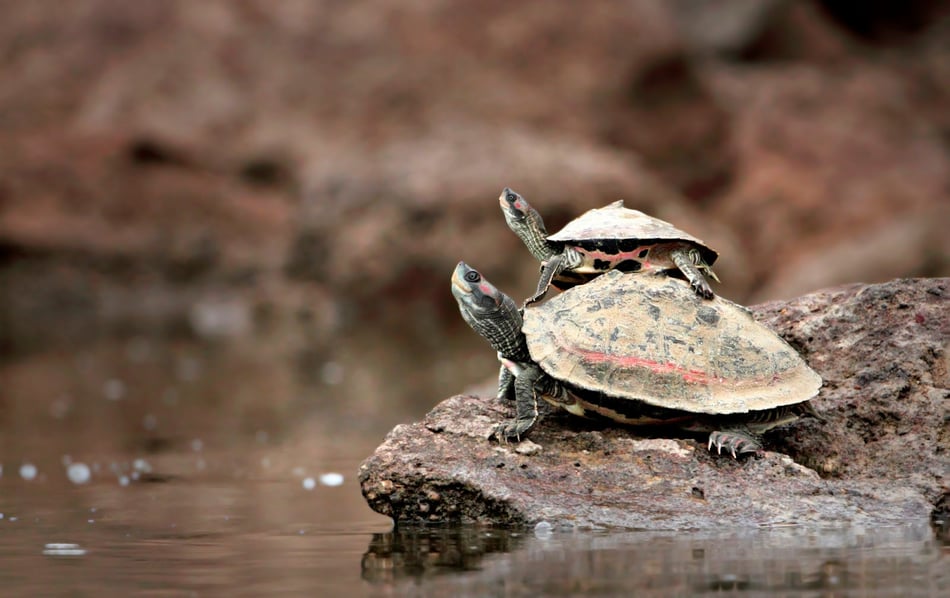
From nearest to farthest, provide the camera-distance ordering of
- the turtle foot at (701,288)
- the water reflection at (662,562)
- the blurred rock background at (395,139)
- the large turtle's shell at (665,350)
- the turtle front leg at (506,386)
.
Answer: the water reflection at (662,562) → the large turtle's shell at (665,350) → the turtle foot at (701,288) → the turtle front leg at (506,386) → the blurred rock background at (395,139)

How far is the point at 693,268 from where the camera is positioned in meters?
5.31

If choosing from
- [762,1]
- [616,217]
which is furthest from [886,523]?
[762,1]

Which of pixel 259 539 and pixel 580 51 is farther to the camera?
pixel 580 51

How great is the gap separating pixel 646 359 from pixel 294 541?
163 cm

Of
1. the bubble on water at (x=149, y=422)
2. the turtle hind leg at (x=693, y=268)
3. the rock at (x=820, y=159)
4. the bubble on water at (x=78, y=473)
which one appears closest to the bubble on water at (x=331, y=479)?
the bubble on water at (x=78, y=473)

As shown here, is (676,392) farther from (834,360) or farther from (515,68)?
(515,68)

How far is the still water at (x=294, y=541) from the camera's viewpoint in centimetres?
360

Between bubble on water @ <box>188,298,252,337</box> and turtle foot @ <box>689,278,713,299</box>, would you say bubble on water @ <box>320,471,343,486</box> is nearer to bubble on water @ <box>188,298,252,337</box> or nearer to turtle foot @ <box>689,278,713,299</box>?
turtle foot @ <box>689,278,713,299</box>

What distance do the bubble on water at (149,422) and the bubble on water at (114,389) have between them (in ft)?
4.90

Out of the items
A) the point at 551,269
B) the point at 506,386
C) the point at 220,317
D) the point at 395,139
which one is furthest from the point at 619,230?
the point at 395,139

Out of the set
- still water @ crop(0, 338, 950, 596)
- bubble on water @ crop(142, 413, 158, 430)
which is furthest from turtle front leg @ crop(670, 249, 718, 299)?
bubble on water @ crop(142, 413, 158, 430)

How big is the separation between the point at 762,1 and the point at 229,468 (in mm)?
23496

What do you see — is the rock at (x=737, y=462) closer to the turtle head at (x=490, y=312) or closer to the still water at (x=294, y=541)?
the still water at (x=294, y=541)

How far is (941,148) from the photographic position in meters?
25.0
